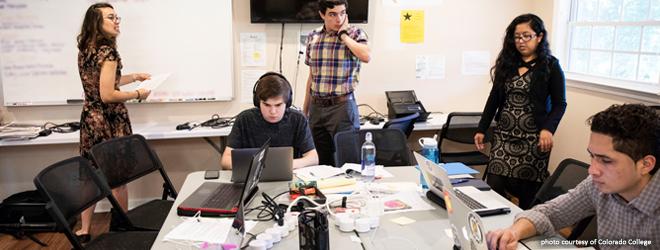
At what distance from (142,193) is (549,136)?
3036 millimetres

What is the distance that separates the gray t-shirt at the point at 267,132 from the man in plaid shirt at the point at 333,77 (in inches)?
27.7

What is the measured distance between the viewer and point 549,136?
2.70 meters

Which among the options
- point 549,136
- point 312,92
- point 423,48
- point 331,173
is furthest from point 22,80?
point 549,136

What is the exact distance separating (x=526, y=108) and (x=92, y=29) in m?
2.45

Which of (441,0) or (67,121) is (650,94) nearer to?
(441,0)

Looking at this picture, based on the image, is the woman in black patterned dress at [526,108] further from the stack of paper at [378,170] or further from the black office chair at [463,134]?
the black office chair at [463,134]

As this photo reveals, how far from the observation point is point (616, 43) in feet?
12.1

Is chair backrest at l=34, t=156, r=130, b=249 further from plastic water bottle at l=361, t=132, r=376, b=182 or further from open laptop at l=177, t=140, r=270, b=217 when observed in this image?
plastic water bottle at l=361, t=132, r=376, b=182

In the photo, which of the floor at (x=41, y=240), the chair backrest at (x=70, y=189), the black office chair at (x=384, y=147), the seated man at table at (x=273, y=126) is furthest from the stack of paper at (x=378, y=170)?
the floor at (x=41, y=240)

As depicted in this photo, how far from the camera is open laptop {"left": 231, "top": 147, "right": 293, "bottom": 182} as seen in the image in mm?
2293

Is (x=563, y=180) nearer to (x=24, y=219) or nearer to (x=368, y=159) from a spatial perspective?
(x=368, y=159)

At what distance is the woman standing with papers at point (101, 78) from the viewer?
3.00 meters

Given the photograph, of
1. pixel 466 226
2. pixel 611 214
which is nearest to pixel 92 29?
pixel 466 226

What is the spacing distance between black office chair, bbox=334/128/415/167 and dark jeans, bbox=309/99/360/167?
1.54ft
